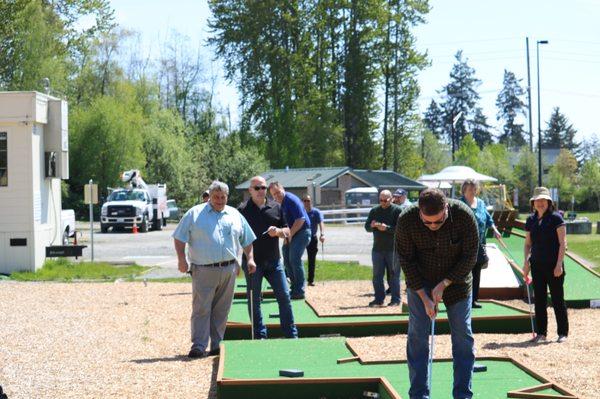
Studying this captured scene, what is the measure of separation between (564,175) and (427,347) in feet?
272

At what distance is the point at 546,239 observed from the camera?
10859 millimetres

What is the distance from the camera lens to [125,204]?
43.4 m

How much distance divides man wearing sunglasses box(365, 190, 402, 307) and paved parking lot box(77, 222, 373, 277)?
842 cm

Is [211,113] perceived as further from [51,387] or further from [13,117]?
[51,387]

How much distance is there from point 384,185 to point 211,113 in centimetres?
1869

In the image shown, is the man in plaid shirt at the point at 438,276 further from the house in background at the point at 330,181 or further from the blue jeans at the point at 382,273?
the house in background at the point at 330,181

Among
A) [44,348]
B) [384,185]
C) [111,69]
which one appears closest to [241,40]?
[111,69]

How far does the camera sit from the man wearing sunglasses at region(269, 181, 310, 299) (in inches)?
534

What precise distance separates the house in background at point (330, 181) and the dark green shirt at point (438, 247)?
4927 cm

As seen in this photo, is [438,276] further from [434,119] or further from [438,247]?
[434,119]

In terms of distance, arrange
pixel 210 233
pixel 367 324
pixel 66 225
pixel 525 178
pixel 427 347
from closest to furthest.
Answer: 1. pixel 427 347
2. pixel 210 233
3. pixel 367 324
4. pixel 66 225
5. pixel 525 178

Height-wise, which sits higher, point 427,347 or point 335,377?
point 427,347

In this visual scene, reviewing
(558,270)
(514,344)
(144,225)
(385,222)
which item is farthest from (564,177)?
(514,344)

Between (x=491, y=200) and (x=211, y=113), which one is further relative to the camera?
(x=211, y=113)
